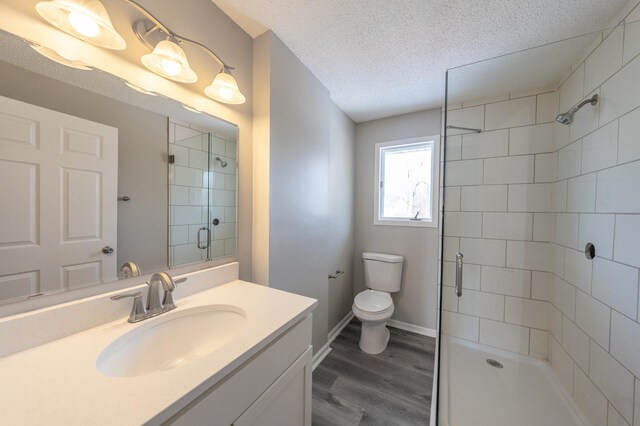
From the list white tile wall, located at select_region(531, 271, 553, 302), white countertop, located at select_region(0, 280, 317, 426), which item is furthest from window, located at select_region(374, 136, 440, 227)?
white countertop, located at select_region(0, 280, 317, 426)

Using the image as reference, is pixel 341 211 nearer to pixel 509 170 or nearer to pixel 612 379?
pixel 509 170

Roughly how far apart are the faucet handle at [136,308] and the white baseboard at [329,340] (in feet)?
4.47

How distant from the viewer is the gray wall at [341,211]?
2.16m

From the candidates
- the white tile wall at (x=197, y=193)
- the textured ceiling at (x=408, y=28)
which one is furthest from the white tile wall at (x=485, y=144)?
the white tile wall at (x=197, y=193)

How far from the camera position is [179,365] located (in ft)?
2.60

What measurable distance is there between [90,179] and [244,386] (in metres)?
0.86

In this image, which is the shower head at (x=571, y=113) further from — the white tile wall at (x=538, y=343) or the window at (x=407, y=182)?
the white tile wall at (x=538, y=343)

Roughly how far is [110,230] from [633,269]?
83.9 inches

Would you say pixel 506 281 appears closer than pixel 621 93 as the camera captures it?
No

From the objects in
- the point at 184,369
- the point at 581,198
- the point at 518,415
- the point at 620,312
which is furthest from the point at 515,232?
the point at 184,369

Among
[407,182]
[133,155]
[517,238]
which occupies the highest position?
[407,182]

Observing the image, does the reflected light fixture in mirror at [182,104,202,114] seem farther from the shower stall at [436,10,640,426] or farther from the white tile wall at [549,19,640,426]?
the white tile wall at [549,19,640,426]

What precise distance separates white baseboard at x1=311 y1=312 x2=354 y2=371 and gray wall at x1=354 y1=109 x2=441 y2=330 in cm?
36

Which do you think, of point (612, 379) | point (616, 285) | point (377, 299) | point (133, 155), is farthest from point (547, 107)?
point (133, 155)
